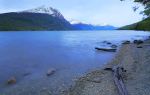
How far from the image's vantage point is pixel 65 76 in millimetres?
25703

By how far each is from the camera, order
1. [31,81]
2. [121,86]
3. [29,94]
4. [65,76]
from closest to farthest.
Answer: [121,86] → [29,94] → [31,81] → [65,76]

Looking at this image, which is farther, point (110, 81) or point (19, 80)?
point (19, 80)

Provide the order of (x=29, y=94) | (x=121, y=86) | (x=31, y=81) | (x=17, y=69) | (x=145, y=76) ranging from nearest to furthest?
(x=121, y=86) → (x=29, y=94) → (x=145, y=76) → (x=31, y=81) → (x=17, y=69)

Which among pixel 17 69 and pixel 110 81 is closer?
pixel 110 81

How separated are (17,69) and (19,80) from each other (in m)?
7.25

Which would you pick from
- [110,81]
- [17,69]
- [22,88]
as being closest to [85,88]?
[110,81]

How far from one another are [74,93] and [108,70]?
9178mm

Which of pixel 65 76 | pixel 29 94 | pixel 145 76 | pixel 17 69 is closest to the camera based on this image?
pixel 29 94

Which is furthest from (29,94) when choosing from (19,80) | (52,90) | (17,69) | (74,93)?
(17,69)

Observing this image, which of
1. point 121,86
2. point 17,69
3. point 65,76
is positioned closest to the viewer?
point 121,86

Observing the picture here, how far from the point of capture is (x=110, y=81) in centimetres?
2098

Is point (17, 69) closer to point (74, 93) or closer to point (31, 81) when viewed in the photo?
point (31, 81)

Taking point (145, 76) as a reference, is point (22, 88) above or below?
below

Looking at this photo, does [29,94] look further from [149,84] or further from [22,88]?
[149,84]
